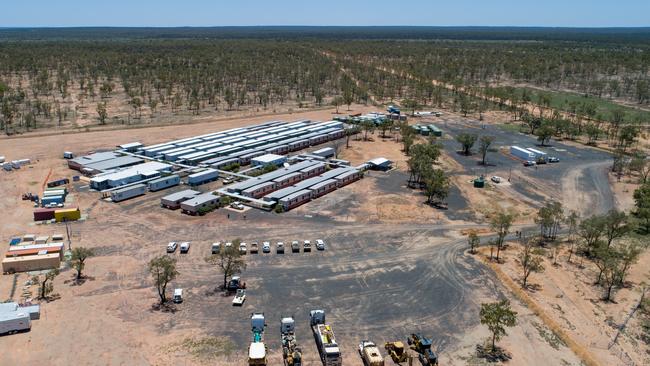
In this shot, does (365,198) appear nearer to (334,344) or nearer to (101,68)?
(334,344)

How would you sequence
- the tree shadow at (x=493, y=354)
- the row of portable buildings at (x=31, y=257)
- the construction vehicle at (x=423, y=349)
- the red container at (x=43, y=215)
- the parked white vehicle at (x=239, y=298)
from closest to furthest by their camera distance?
1. the construction vehicle at (x=423, y=349)
2. the tree shadow at (x=493, y=354)
3. the parked white vehicle at (x=239, y=298)
4. the row of portable buildings at (x=31, y=257)
5. the red container at (x=43, y=215)

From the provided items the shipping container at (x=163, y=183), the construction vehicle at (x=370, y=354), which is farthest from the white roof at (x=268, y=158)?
the construction vehicle at (x=370, y=354)

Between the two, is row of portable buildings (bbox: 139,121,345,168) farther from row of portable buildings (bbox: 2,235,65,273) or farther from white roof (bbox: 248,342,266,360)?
white roof (bbox: 248,342,266,360)

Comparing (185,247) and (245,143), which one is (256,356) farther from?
(245,143)

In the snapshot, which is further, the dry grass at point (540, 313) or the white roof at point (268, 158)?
the white roof at point (268, 158)

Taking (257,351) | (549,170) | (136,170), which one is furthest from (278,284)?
(549,170)

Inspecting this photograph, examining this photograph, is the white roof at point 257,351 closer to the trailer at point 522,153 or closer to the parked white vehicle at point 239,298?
the parked white vehicle at point 239,298
